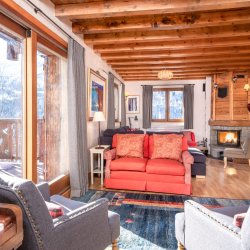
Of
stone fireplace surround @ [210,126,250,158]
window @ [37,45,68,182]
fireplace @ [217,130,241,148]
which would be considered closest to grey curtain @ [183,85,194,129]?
stone fireplace surround @ [210,126,250,158]

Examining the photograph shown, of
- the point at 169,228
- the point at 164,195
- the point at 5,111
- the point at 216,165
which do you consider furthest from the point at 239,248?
the point at 216,165

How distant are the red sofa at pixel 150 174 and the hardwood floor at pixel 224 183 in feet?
0.96

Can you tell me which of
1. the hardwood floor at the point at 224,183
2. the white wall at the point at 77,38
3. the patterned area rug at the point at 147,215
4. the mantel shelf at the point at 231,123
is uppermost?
the white wall at the point at 77,38

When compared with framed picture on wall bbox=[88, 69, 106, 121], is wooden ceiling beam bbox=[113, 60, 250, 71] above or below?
above

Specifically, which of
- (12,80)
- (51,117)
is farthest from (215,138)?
(12,80)

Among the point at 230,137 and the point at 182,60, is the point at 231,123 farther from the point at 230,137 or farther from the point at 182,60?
the point at 182,60

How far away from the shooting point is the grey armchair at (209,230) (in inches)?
48.5

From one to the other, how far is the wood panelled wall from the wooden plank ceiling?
0.73 metres

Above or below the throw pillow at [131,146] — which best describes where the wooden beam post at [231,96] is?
above

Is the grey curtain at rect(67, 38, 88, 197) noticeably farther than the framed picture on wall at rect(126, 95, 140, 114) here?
No

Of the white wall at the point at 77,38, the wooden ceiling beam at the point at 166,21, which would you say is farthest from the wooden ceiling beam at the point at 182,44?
the wooden ceiling beam at the point at 166,21

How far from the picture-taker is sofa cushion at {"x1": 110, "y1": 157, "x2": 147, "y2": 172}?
3.67 meters

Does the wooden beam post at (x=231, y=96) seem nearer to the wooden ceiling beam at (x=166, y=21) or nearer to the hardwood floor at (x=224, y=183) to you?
the hardwood floor at (x=224, y=183)

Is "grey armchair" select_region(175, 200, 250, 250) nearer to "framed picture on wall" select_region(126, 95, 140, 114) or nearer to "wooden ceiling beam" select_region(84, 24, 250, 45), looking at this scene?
"wooden ceiling beam" select_region(84, 24, 250, 45)
